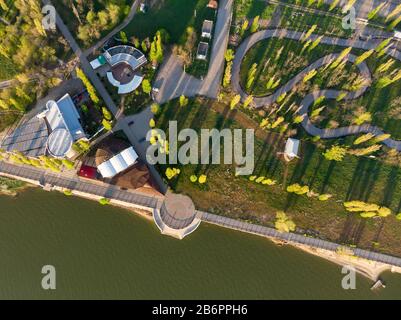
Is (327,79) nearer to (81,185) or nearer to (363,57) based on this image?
(363,57)

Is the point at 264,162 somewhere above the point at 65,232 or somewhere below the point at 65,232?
above

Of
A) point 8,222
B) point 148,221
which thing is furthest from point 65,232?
point 148,221

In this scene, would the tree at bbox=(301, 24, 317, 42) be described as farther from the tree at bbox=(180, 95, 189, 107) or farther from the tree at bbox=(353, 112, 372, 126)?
the tree at bbox=(180, 95, 189, 107)

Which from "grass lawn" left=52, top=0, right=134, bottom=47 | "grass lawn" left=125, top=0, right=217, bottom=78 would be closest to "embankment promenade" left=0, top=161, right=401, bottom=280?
"grass lawn" left=125, top=0, right=217, bottom=78

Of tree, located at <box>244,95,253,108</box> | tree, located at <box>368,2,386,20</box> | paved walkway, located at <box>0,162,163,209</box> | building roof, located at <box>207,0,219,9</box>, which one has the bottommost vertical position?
paved walkway, located at <box>0,162,163,209</box>

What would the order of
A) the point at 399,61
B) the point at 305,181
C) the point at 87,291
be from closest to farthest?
the point at 87,291 < the point at 305,181 < the point at 399,61

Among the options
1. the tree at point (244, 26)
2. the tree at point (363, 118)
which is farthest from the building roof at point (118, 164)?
the tree at point (363, 118)

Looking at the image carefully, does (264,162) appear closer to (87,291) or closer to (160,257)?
(160,257)
